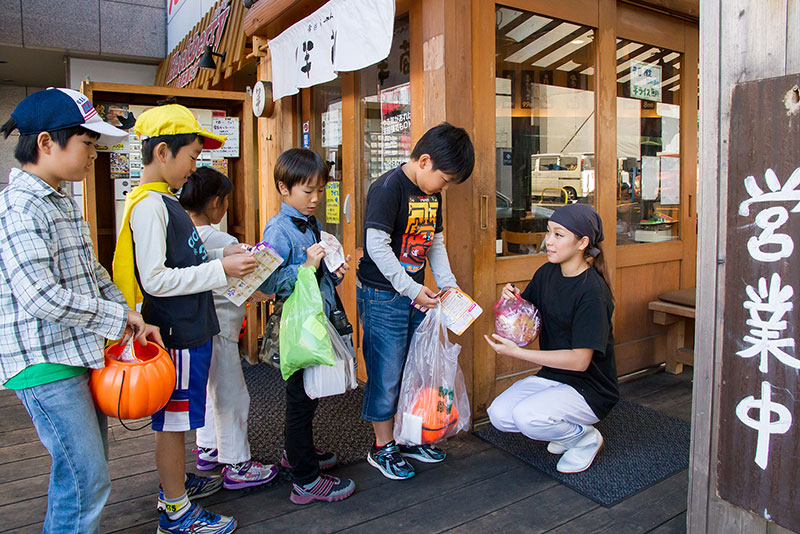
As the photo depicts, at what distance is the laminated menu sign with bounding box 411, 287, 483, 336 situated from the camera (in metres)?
2.67

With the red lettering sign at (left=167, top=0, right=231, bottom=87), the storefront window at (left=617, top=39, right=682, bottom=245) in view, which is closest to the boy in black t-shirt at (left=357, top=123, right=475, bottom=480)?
the storefront window at (left=617, top=39, right=682, bottom=245)

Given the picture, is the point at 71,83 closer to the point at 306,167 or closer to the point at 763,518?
the point at 306,167

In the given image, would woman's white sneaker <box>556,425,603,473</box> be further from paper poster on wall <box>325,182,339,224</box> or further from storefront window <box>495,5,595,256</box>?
paper poster on wall <box>325,182,339,224</box>

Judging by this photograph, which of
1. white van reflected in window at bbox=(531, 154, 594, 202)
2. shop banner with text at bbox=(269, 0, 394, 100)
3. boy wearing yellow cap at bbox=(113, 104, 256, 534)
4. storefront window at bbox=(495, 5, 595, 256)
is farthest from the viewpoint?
white van reflected in window at bbox=(531, 154, 594, 202)

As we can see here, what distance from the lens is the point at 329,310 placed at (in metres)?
2.66

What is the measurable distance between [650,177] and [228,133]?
11.2ft

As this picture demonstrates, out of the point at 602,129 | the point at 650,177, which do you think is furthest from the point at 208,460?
the point at 650,177

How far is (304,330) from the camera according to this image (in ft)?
7.93

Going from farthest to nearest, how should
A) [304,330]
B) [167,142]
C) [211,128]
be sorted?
1. [211,128]
2. [304,330]
3. [167,142]

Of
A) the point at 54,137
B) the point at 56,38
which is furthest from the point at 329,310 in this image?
the point at 56,38

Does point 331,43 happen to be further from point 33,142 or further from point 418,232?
point 33,142

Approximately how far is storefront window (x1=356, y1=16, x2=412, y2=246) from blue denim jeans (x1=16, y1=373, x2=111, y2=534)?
2.39 m

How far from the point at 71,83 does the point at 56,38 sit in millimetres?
756

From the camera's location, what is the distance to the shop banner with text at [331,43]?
3.13 meters
